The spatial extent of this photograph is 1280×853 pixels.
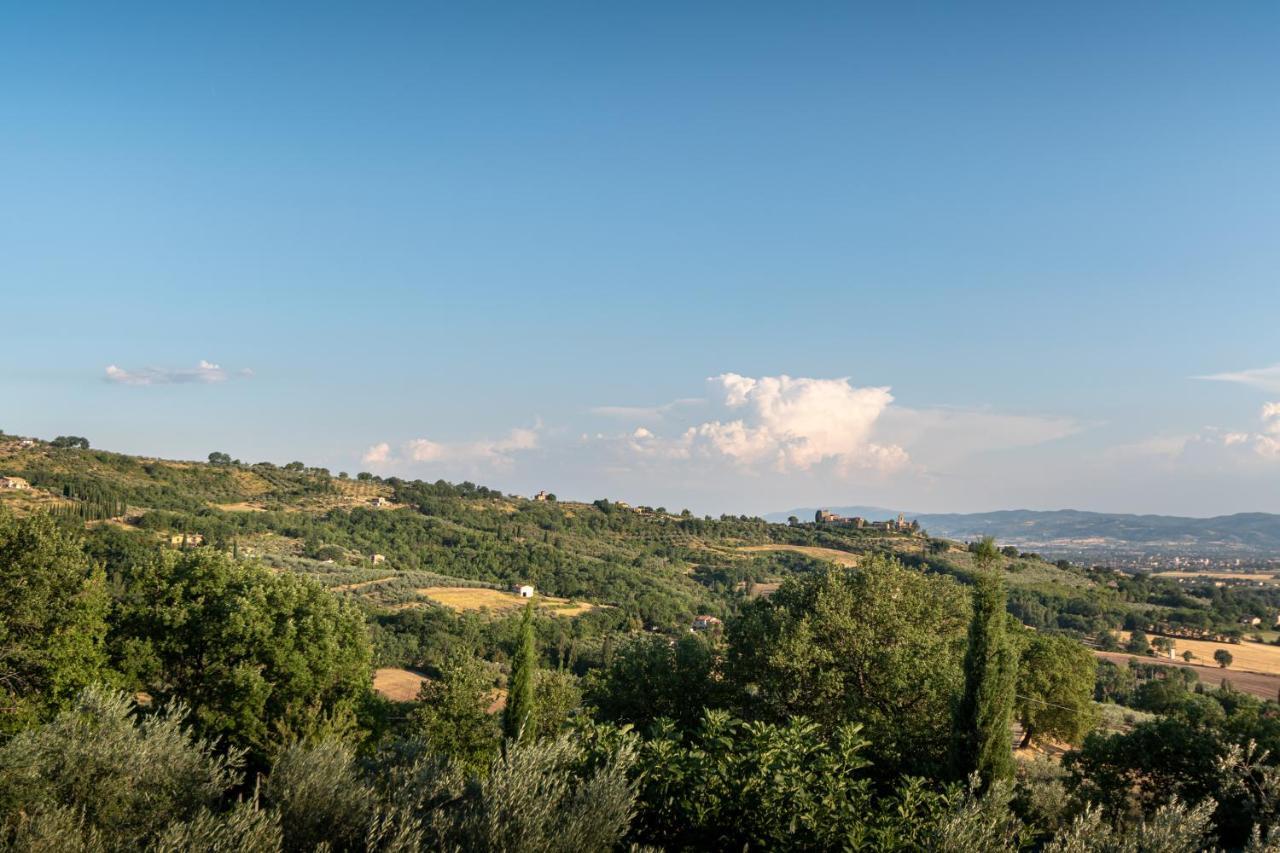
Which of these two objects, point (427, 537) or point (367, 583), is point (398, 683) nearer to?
point (367, 583)

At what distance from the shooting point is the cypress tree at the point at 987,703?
18.3 metres

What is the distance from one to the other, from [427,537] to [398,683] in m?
76.8

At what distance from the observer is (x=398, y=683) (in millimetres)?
57531

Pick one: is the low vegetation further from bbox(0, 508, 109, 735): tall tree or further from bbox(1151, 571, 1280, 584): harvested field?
bbox(1151, 571, 1280, 584): harvested field

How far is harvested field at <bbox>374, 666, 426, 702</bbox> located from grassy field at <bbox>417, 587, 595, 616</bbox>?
20.8m

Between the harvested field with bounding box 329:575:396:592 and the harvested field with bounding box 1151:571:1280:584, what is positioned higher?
the harvested field with bounding box 329:575:396:592

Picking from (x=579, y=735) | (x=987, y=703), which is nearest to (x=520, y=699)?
(x=579, y=735)

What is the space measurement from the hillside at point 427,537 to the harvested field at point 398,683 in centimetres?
1599

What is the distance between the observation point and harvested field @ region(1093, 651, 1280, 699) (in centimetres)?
6122

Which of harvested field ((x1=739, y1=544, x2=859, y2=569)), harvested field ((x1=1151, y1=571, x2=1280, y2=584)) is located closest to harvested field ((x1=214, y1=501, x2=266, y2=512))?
harvested field ((x1=739, y1=544, x2=859, y2=569))

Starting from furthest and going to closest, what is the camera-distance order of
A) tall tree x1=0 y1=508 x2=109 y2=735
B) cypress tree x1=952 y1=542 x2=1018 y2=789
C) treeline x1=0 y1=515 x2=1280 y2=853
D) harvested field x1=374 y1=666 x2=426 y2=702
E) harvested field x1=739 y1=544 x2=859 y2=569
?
harvested field x1=739 y1=544 x2=859 y2=569
harvested field x1=374 y1=666 x2=426 y2=702
tall tree x1=0 y1=508 x2=109 y2=735
cypress tree x1=952 y1=542 x2=1018 y2=789
treeline x1=0 y1=515 x2=1280 y2=853

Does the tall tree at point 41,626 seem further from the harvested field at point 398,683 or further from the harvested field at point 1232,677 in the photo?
the harvested field at point 1232,677

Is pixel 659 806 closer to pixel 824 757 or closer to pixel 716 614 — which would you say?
pixel 824 757

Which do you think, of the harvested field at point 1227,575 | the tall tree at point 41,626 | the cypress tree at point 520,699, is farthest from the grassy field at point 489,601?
the harvested field at point 1227,575
